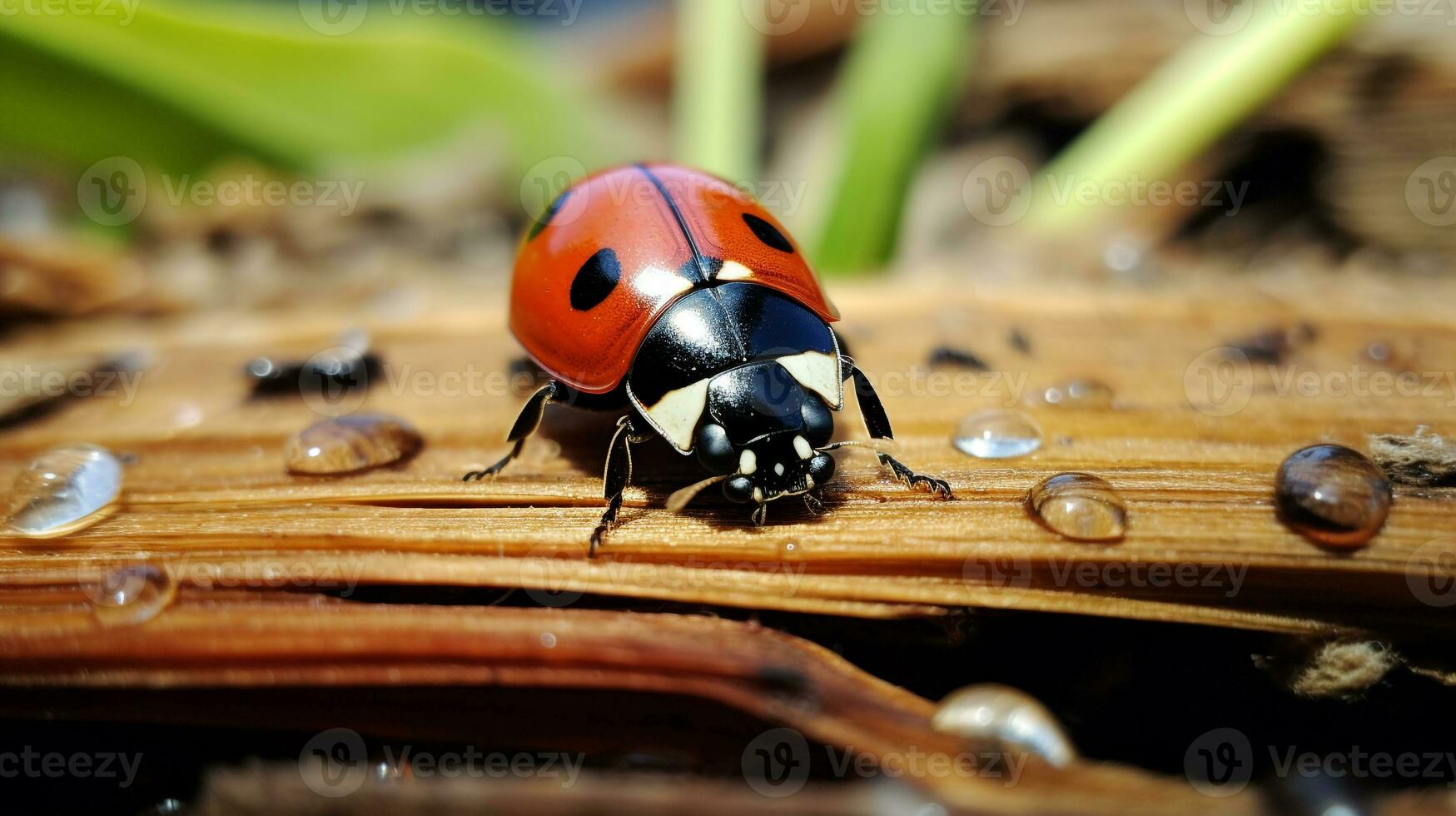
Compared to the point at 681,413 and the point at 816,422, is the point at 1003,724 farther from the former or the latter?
the point at 681,413

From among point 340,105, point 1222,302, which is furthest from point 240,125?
point 1222,302

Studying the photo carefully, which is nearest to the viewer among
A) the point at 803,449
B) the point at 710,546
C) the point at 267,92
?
the point at 710,546

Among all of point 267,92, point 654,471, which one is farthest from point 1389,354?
point 267,92

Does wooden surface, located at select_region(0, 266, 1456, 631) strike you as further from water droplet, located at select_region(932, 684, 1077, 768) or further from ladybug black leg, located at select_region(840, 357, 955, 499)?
water droplet, located at select_region(932, 684, 1077, 768)

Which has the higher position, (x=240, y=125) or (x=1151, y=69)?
(x=1151, y=69)

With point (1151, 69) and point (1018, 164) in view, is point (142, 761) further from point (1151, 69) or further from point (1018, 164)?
point (1151, 69)

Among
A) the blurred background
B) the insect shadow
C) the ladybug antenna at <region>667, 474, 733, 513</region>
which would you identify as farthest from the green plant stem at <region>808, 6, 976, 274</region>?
the ladybug antenna at <region>667, 474, 733, 513</region>
